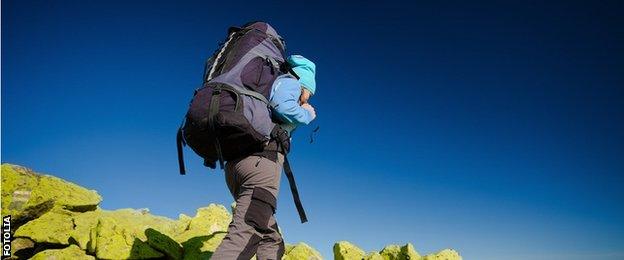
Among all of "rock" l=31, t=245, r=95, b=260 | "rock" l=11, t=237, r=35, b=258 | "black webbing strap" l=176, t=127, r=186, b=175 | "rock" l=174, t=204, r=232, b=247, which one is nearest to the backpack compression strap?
"black webbing strap" l=176, t=127, r=186, b=175

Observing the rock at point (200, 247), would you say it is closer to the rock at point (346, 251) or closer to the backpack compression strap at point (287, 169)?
the backpack compression strap at point (287, 169)

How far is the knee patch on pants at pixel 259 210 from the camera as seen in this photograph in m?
6.43

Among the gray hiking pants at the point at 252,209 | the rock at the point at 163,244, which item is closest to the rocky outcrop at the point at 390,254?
the rock at the point at 163,244

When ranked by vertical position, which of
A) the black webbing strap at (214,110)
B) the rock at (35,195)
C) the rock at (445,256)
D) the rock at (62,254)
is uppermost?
the rock at (35,195)

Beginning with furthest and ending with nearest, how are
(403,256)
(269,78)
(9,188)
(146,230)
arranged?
(403,256)
(9,188)
(146,230)
(269,78)

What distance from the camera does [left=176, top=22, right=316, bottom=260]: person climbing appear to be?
6352mm

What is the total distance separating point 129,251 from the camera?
1179cm

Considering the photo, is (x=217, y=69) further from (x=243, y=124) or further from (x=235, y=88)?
(x=243, y=124)

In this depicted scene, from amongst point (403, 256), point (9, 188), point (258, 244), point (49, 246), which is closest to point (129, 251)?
point (49, 246)

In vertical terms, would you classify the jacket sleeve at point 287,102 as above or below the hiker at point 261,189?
above

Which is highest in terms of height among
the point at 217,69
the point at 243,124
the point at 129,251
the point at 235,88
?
the point at 217,69

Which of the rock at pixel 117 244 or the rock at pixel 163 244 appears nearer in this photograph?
the rock at pixel 117 244

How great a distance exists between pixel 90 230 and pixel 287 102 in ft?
29.5

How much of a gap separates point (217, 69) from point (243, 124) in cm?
137
